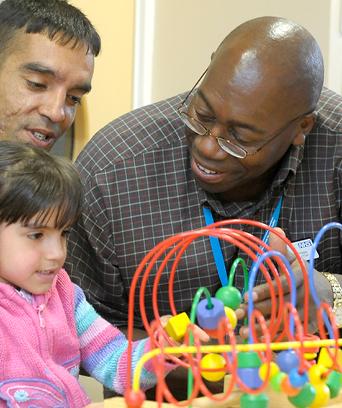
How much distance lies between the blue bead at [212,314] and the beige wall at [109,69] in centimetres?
187

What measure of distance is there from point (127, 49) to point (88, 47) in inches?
52.0

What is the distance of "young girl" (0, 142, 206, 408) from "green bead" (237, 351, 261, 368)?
376mm

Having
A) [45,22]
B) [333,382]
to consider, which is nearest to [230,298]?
[333,382]

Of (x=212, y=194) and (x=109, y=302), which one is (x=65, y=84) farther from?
(x=109, y=302)

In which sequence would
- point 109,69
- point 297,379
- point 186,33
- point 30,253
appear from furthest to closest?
point 186,33, point 109,69, point 30,253, point 297,379

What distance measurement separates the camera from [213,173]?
4.66 ft

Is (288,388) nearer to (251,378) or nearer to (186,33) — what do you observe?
(251,378)

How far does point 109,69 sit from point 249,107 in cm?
154

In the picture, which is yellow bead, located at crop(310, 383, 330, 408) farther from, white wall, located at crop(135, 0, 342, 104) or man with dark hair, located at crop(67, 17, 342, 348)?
white wall, located at crop(135, 0, 342, 104)

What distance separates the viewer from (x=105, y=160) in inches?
61.7

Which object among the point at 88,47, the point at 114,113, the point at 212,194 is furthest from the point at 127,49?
the point at 212,194

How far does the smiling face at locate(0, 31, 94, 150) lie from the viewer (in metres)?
1.45

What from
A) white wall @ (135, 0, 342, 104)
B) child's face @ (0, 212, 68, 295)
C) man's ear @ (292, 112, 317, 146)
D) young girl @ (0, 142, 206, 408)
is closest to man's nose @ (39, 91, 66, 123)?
young girl @ (0, 142, 206, 408)

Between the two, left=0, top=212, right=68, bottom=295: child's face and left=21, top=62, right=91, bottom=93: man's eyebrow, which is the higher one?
left=21, top=62, right=91, bottom=93: man's eyebrow
